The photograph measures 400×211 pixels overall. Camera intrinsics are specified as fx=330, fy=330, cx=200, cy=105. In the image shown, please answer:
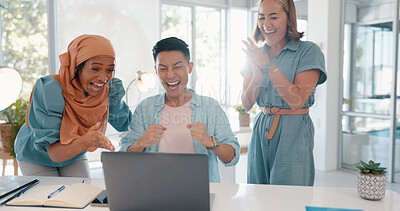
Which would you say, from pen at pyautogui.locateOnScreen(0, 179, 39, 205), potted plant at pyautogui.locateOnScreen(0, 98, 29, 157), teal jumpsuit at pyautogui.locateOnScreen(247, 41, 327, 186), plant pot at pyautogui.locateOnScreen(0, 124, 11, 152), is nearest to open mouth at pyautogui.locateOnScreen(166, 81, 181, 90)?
teal jumpsuit at pyautogui.locateOnScreen(247, 41, 327, 186)

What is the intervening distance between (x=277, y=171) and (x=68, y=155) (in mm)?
985

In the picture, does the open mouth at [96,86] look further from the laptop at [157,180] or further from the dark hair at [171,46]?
the laptop at [157,180]

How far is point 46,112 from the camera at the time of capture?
1.53 m

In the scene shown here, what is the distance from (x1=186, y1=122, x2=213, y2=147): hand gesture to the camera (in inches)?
56.7

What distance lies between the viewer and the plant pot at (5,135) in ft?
8.55

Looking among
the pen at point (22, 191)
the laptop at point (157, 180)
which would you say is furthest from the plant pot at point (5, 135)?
the laptop at point (157, 180)

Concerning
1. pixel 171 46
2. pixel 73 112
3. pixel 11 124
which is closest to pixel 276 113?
pixel 171 46

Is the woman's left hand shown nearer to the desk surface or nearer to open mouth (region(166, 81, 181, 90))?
open mouth (region(166, 81, 181, 90))

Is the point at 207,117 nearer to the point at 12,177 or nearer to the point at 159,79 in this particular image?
the point at 159,79

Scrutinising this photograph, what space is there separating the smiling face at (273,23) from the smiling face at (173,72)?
403 millimetres

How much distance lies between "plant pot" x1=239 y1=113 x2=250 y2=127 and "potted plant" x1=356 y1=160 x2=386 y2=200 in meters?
0.62

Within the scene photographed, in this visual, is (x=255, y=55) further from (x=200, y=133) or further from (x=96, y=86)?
(x=96, y=86)

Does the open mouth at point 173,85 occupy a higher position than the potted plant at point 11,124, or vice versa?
the open mouth at point 173,85

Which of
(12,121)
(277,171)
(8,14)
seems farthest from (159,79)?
(8,14)
